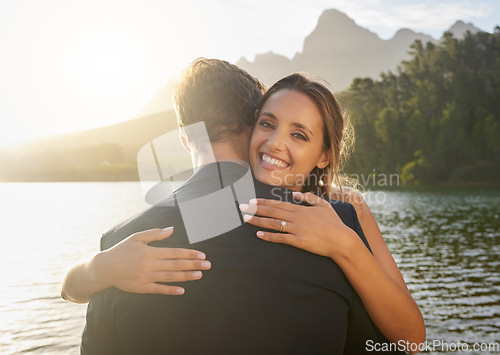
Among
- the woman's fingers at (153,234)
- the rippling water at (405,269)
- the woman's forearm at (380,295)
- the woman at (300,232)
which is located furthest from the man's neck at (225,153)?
the rippling water at (405,269)

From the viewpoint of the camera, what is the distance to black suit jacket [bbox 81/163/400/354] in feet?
5.14

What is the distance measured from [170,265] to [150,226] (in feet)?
0.60

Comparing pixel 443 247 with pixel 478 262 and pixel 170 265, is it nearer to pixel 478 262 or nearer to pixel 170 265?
pixel 478 262

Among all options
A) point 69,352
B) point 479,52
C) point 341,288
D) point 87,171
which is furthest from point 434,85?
point 87,171

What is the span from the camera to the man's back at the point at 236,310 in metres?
1.57

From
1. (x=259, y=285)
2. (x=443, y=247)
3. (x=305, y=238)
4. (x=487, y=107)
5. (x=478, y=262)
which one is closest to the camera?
(x=259, y=285)

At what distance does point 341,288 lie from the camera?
174 cm

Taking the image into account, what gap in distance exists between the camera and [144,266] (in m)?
1.67

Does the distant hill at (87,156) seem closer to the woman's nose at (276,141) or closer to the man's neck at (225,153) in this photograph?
the woman's nose at (276,141)

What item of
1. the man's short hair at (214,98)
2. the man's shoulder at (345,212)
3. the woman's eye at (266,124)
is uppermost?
the man's short hair at (214,98)

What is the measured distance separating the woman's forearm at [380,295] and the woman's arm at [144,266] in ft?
1.98

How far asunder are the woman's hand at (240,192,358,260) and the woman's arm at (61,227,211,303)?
280mm

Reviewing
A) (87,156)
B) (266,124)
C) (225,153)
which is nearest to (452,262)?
(266,124)

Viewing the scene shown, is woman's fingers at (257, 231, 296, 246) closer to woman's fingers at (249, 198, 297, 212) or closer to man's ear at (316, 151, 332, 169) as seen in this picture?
woman's fingers at (249, 198, 297, 212)
